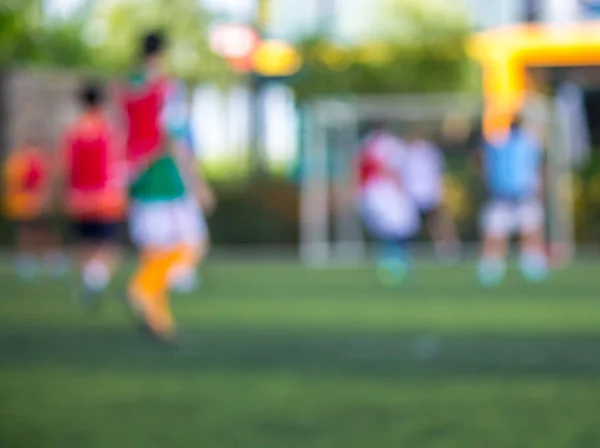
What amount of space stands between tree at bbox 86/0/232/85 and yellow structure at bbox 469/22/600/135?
495 centimetres

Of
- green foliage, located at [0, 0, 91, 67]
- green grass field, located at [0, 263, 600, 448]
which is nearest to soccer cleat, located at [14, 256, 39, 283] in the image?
green grass field, located at [0, 263, 600, 448]

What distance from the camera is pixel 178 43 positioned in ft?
84.7

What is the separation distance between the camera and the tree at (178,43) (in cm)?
2405

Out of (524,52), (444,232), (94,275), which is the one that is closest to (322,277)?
(94,275)

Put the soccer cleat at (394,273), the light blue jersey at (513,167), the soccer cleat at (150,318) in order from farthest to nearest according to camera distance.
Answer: the soccer cleat at (394,273) < the light blue jersey at (513,167) < the soccer cleat at (150,318)

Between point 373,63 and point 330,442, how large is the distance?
2227 centimetres

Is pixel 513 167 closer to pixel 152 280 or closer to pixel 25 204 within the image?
pixel 25 204

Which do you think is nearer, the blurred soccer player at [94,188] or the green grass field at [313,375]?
the green grass field at [313,375]

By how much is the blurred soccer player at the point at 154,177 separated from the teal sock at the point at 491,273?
7.02 m

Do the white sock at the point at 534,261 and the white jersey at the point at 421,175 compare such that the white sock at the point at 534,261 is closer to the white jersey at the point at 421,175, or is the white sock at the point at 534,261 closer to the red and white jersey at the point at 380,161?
the red and white jersey at the point at 380,161

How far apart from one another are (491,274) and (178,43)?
1058 cm

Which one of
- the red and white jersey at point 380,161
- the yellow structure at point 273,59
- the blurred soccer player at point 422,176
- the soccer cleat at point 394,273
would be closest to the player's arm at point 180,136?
the soccer cleat at point 394,273

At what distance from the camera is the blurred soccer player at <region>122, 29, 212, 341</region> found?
8.55m

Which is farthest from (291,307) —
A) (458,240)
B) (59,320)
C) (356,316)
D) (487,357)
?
(458,240)
